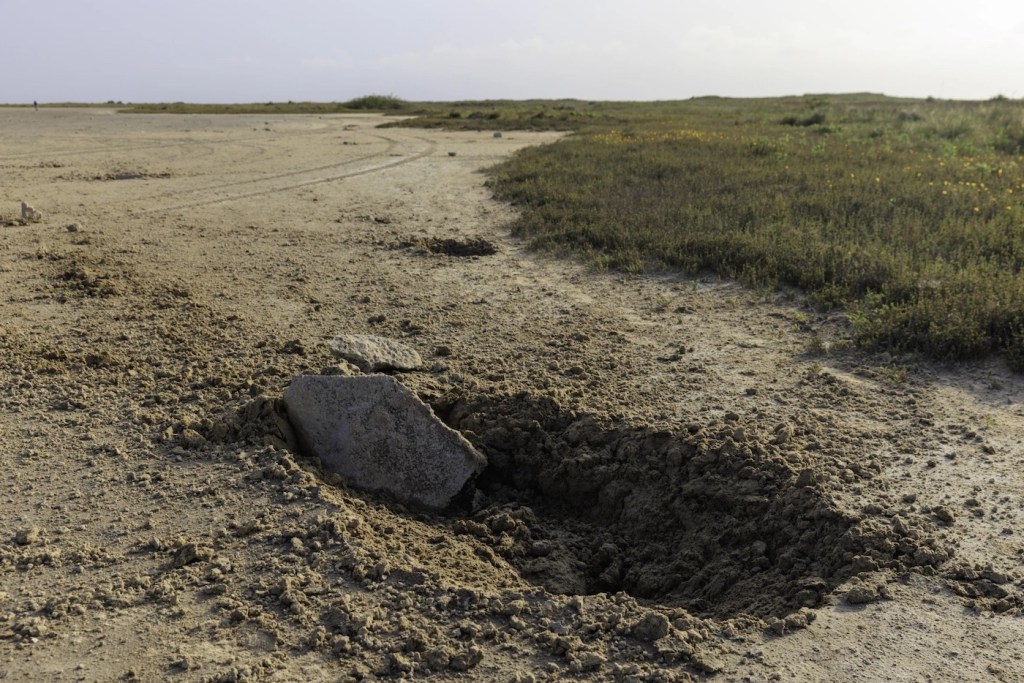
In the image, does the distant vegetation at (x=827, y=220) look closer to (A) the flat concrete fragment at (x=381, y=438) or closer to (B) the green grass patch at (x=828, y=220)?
(B) the green grass patch at (x=828, y=220)

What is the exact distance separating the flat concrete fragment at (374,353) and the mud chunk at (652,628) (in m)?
2.92

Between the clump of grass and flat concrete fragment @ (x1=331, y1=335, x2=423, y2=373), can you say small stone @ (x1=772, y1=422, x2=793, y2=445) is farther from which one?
the clump of grass

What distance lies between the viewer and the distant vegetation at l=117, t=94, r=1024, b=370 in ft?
21.1

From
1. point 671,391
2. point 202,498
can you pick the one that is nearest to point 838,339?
point 671,391

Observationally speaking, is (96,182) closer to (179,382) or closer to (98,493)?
(179,382)

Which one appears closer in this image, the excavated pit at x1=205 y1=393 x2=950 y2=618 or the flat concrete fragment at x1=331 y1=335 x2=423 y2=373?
the excavated pit at x1=205 y1=393 x2=950 y2=618

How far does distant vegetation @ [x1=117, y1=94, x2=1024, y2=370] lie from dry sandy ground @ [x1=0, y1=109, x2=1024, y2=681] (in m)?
0.49

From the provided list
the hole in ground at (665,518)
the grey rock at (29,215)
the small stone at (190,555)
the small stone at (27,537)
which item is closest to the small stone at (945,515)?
the hole in ground at (665,518)

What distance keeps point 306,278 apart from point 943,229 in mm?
6216

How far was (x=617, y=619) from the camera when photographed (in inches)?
135

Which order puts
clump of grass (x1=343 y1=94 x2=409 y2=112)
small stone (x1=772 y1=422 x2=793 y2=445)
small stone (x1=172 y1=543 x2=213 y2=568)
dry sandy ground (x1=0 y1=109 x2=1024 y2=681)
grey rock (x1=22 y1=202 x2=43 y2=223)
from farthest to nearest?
clump of grass (x1=343 y1=94 x2=409 y2=112) → grey rock (x1=22 y1=202 x2=43 y2=223) → small stone (x1=772 y1=422 x2=793 y2=445) → small stone (x1=172 y1=543 x2=213 y2=568) → dry sandy ground (x1=0 y1=109 x2=1024 y2=681)

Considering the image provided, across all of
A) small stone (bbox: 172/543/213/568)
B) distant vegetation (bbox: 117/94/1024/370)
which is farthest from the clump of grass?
small stone (bbox: 172/543/213/568)

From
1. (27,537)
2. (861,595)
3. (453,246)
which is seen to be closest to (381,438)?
(27,537)

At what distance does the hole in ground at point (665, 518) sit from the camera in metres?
3.86
